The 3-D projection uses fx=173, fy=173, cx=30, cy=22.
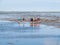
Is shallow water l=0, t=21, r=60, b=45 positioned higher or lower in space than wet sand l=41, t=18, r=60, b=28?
lower

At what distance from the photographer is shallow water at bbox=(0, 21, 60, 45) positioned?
1.96 metres

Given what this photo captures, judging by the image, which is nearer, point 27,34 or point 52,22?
point 27,34

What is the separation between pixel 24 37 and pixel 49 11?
0.48m

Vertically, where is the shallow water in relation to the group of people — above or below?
below

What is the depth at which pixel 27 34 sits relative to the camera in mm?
2143

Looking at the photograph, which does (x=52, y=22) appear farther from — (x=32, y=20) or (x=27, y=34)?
(x=27, y=34)

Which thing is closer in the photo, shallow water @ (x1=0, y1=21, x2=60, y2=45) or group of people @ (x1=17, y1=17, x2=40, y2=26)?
shallow water @ (x1=0, y1=21, x2=60, y2=45)

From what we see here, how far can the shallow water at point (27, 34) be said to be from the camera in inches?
77.1

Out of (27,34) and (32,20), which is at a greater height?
(32,20)

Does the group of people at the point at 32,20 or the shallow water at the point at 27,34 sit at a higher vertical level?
the group of people at the point at 32,20

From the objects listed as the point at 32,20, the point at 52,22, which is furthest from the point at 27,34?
the point at 52,22

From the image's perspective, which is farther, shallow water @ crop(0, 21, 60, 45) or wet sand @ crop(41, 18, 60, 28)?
wet sand @ crop(41, 18, 60, 28)

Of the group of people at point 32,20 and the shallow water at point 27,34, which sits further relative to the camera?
the group of people at point 32,20

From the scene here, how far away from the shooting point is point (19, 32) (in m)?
2.18
